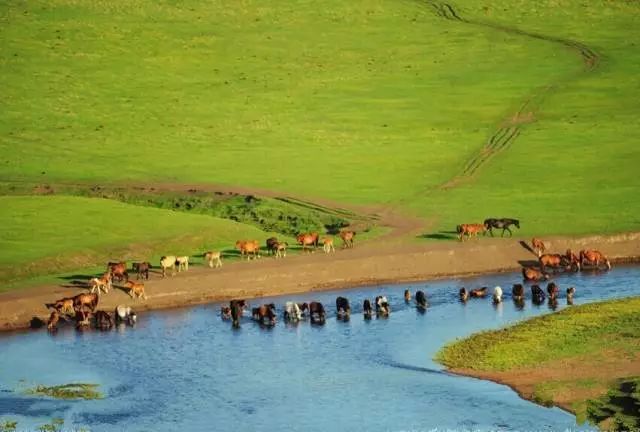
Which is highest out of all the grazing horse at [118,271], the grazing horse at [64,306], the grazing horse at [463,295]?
the grazing horse at [118,271]

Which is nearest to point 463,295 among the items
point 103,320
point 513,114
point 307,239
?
point 307,239

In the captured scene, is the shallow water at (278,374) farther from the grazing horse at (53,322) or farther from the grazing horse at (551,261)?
the grazing horse at (551,261)

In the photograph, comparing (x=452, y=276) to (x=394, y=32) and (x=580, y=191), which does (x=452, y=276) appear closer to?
(x=580, y=191)

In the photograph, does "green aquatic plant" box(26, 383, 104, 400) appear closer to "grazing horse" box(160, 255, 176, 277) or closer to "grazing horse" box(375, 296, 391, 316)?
"grazing horse" box(375, 296, 391, 316)

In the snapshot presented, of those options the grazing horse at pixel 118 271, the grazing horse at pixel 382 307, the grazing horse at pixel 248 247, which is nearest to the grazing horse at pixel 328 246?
the grazing horse at pixel 248 247

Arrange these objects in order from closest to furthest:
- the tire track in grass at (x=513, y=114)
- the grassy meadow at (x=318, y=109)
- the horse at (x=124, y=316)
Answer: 1. the horse at (x=124, y=316)
2. the grassy meadow at (x=318, y=109)
3. the tire track in grass at (x=513, y=114)
